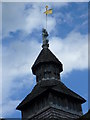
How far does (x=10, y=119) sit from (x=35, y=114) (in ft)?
9.34

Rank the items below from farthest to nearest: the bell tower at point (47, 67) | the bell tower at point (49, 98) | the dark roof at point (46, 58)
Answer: the dark roof at point (46, 58), the bell tower at point (47, 67), the bell tower at point (49, 98)

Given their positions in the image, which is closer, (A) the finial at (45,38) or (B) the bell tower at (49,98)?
(B) the bell tower at (49,98)

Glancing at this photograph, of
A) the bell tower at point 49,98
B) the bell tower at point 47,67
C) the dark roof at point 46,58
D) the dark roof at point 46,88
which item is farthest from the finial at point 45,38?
the dark roof at point 46,88

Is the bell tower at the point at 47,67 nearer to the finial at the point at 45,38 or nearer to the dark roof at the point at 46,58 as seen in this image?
the dark roof at the point at 46,58

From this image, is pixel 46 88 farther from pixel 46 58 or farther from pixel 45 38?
pixel 45 38

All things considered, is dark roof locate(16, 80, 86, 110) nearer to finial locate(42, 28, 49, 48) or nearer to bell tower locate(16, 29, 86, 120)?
bell tower locate(16, 29, 86, 120)

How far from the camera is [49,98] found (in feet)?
90.9

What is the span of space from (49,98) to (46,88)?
107 centimetres

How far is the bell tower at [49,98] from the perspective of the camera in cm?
2762

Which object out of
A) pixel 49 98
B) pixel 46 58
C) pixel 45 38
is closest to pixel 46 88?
pixel 49 98

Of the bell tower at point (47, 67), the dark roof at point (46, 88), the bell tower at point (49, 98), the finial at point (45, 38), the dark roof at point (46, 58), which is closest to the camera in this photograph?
the bell tower at point (49, 98)

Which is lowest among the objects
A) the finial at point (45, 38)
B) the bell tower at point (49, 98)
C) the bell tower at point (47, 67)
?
the bell tower at point (49, 98)

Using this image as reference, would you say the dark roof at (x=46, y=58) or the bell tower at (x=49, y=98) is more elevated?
the dark roof at (x=46, y=58)

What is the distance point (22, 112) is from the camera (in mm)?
30469
